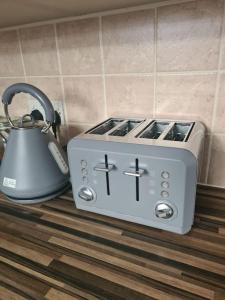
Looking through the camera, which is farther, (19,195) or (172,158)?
(19,195)

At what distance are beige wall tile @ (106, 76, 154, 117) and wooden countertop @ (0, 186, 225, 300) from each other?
1.02ft

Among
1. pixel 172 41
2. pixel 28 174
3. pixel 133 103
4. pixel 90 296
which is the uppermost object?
pixel 172 41

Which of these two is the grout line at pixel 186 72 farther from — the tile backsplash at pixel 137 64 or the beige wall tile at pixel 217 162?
the beige wall tile at pixel 217 162

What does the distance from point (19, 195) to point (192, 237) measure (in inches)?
16.3

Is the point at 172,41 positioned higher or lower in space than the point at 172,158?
higher

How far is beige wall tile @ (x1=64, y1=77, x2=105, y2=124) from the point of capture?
0.71 metres

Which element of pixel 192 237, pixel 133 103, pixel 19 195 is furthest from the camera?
pixel 133 103

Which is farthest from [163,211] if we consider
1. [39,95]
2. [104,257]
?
[39,95]

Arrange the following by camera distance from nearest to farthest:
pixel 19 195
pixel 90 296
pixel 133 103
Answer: pixel 90 296, pixel 19 195, pixel 133 103

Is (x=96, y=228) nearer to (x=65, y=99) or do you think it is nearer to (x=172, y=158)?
(x=172, y=158)

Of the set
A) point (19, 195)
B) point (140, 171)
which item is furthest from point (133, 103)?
point (19, 195)

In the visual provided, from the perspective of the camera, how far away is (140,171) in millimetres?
439

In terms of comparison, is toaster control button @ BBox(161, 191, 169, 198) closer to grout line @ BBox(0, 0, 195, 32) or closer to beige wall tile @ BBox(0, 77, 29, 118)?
grout line @ BBox(0, 0, 195, 32)

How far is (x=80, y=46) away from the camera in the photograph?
68cm
